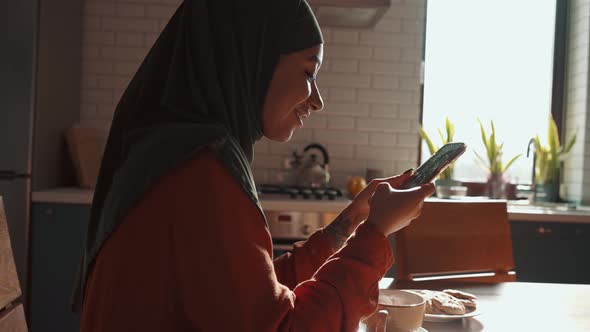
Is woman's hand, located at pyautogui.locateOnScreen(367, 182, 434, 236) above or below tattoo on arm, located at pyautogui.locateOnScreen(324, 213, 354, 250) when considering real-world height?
above

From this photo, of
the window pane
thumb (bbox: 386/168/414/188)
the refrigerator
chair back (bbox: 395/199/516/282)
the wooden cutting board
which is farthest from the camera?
the window pane

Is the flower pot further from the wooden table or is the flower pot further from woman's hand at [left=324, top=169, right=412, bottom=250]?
woman's hand at [left=324, top=169, right=412, bottom=250]

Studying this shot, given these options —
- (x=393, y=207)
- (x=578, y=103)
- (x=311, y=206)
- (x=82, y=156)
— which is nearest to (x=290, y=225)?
(x=311, y=206)

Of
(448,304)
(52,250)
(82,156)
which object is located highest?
(82,156)

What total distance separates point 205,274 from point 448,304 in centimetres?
60

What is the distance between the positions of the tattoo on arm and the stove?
1.49 meters

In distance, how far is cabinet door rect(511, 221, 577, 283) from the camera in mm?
2801

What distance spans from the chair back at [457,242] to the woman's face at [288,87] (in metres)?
0.90

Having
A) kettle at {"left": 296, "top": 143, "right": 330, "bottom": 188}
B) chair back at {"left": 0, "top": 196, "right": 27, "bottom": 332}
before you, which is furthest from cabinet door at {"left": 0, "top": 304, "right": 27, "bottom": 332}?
kettle at {"left": 296, "top": 143, "right": 330, "bottom": 188}

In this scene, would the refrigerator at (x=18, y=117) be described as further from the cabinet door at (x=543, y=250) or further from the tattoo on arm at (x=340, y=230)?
the cabinet door at (x=543, y=250)

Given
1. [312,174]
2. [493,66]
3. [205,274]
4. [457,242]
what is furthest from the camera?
[493,66]

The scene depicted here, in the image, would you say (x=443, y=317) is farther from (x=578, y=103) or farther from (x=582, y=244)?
(x=578, y=103)

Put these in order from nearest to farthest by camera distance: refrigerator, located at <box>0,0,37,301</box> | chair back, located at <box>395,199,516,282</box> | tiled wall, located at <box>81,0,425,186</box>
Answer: chair back, located at <box>395,199,516,282</box> < refrigerator, located at <box>0,0,37,301</box> < tiled wall, located at <box>81,0,425,186</box>

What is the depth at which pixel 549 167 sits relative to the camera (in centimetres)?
325
